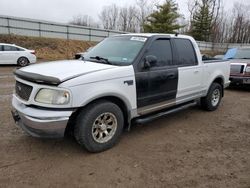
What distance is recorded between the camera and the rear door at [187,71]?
4898mm

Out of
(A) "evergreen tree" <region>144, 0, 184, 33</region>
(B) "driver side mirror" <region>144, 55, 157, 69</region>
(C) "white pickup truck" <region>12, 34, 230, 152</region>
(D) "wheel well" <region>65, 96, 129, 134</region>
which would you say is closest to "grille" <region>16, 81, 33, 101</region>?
(C) "white pickup truck" <region>12, 34, 230, 152</region>

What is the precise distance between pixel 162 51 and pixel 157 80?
2.18ft

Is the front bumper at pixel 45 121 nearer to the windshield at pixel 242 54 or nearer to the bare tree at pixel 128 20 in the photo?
the windshield at pixel 242 54

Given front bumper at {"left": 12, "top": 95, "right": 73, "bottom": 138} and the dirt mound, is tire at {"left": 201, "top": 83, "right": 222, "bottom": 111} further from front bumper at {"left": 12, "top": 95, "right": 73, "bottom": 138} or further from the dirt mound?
the dirt mound

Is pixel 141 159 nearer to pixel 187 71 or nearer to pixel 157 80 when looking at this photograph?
pixel 157 80

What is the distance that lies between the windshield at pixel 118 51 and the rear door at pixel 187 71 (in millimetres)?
1005

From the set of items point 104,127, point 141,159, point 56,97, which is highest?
point 56,97

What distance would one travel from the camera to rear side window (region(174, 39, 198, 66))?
4.95 metres

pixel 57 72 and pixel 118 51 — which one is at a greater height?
pixel 118 51

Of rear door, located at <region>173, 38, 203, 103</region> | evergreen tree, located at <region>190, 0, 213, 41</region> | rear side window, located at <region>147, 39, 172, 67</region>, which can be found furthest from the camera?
evergreen tree, located at <region>190, 0, 213, 41</region>

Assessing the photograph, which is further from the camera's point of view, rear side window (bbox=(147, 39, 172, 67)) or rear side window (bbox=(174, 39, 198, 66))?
rear side window (bbox=(174, 39, 198, 66))

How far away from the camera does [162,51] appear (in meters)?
4.58

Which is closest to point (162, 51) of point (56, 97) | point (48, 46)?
point (56, 97)

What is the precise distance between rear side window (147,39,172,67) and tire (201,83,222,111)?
196cm
